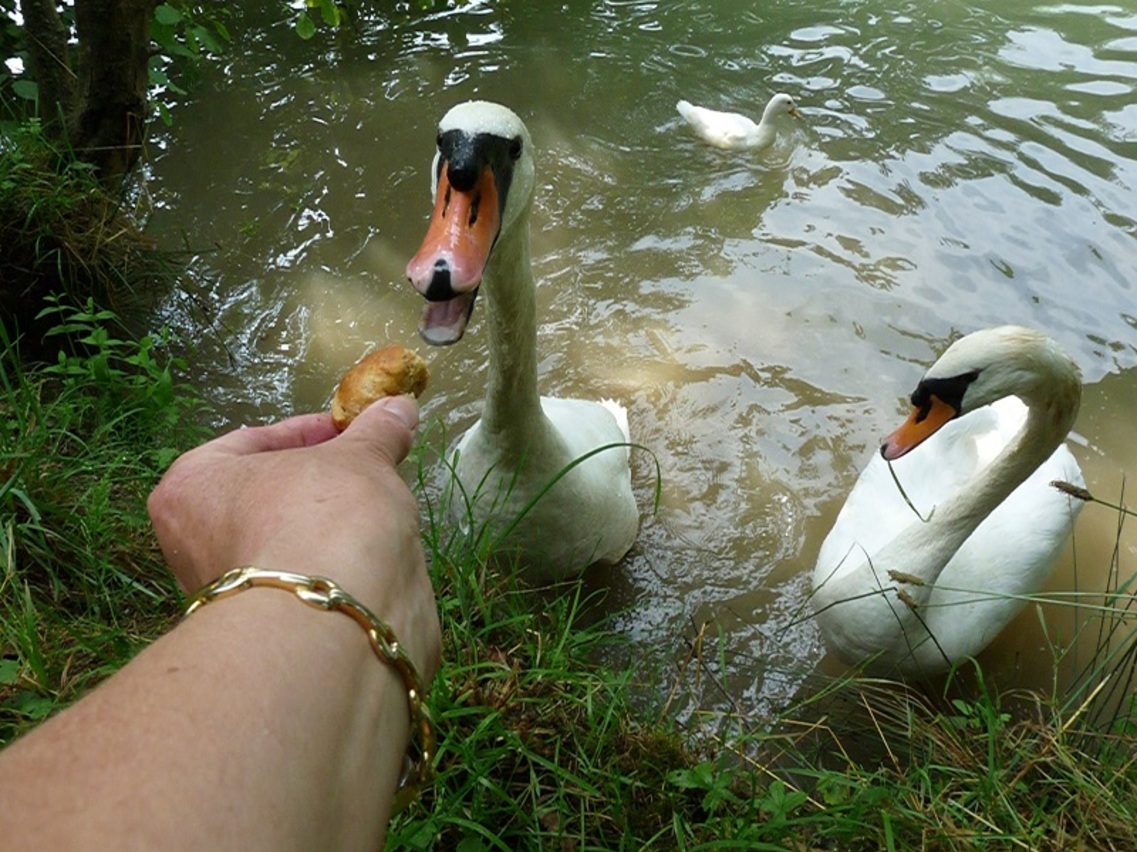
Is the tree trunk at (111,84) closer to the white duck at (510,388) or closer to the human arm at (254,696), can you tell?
the white duck at (510,388)

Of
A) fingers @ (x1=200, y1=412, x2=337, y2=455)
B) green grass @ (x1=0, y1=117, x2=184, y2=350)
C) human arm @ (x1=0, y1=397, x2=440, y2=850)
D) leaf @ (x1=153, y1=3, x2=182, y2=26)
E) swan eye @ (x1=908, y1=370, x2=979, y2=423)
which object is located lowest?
swan eye @ (x1=908, y1=370, x2=979, y2=423)

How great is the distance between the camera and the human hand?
1.24m

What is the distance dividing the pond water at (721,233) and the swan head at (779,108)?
0.18m

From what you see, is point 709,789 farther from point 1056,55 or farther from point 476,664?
point 1056,55

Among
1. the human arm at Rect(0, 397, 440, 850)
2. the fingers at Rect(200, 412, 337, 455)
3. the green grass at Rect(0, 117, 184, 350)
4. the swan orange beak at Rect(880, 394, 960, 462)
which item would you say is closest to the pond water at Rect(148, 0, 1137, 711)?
the green grass at Rect(0, 117, 184, 350)

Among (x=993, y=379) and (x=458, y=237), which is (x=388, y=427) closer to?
(x=458, y=237)

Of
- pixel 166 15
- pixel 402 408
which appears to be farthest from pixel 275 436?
pixel 166 15

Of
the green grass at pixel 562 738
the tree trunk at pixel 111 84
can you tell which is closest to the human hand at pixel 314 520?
the green grass at pixel 562 738

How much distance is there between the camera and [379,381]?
7.47ft

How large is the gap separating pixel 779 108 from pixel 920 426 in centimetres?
398

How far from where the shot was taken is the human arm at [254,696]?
0.82 m

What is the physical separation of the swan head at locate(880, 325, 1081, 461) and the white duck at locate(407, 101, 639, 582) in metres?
1.05

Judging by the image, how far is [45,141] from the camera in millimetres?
3865

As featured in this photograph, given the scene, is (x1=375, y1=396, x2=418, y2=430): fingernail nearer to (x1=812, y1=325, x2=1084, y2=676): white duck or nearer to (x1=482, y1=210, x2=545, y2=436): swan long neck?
(x1=482, y1=210, x2=545, y2=436): swan long neck
